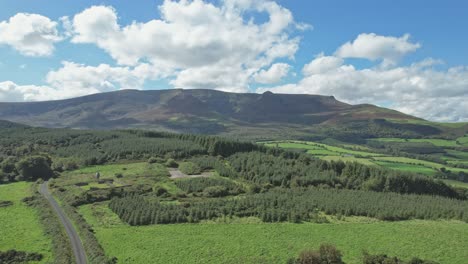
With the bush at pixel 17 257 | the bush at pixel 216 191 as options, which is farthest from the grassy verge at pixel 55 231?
the bush at pixel 216 191

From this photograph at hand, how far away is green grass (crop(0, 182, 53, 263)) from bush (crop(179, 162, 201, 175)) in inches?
2173

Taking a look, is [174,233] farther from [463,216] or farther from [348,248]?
[463,216]

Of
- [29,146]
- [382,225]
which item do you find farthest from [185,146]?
[382,225]

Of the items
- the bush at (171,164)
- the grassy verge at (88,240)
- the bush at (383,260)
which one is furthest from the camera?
the bush at (171,164)

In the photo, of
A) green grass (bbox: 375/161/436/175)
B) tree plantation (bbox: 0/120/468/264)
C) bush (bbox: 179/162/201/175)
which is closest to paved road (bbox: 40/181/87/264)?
tree plantation (bbox: 0/120/468/264)

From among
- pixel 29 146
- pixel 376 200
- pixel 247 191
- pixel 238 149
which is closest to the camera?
pixel 376 200

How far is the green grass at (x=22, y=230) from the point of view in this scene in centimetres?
6519

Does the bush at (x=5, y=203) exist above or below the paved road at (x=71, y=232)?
below

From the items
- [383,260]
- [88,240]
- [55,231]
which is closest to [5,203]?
[55,231]

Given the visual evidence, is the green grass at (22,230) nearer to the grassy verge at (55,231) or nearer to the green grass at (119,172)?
the grassy verge at (55,231)

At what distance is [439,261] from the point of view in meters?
58.3

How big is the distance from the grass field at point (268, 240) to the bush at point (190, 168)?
5609 centimetres

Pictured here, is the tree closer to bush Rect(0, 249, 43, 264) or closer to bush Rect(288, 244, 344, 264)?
bush Rect(0, 249, 43, 264)

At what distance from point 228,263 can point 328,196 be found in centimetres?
5584
